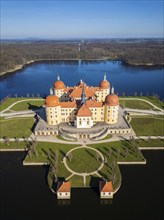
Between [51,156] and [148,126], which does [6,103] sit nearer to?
[51,156]

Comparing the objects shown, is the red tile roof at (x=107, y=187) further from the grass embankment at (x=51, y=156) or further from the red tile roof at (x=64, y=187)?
the grass embankment at (x=51, y=156)

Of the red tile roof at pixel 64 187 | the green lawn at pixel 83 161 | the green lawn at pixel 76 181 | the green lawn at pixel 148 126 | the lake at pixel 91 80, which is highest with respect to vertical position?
the lake at pixel 91 80

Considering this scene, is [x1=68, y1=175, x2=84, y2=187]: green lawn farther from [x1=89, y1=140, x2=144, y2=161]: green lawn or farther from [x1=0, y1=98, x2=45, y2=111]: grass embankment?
[x1=0, y1=98, x2=45, y2=111]: grass embankment

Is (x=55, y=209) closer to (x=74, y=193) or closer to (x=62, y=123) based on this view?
(x=74, y=193)

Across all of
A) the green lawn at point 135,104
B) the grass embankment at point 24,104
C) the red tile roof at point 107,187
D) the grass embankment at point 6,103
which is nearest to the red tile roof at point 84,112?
the red tile roof at point 107,187

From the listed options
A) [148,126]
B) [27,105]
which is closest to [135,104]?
[148,126]

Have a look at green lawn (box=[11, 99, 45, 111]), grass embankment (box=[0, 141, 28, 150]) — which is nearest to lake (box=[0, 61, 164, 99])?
green lawn (box=[11, 99, 45, 111])

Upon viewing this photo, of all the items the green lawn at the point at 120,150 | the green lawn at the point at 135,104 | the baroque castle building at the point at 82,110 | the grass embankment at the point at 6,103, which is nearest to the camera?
the green lawn at the point at 120,150

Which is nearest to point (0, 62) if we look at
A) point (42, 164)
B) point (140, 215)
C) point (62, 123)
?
point (62, 123)
